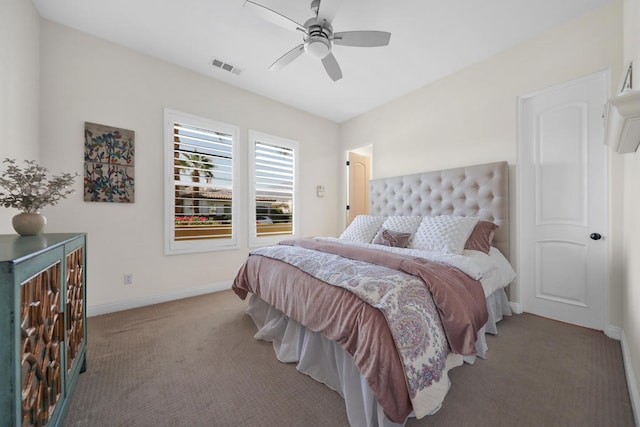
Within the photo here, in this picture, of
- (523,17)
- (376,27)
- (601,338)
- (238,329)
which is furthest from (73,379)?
(523,17)

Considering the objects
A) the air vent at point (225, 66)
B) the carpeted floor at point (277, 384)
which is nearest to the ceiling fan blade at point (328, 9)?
the air vent at point (225, 66)

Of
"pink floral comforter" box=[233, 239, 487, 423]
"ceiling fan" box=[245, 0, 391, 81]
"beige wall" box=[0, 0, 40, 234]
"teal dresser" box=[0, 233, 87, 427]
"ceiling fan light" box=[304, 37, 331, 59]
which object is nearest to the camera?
"teal dresser" box=[0, 233, 87, 427]

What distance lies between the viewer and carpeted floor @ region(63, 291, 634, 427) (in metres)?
1.32

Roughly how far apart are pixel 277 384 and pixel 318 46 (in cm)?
252

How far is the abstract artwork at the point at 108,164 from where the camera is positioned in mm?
2551

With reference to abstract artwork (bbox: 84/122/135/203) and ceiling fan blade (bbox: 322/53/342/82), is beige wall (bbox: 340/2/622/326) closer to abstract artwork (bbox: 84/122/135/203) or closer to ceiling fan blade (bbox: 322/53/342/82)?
ceiling fan blade (bbox: 322/53/342/82)

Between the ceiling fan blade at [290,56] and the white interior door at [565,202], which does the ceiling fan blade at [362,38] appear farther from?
the white interior door at [565,202]

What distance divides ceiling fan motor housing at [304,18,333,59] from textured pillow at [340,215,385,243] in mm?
1953

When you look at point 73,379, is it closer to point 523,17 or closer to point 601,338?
point 601,338

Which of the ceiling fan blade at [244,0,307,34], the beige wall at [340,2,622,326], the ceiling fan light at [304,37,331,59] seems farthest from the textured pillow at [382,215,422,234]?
the ceiling fan blade at [244,0,307,34]

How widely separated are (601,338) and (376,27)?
3.29 meters

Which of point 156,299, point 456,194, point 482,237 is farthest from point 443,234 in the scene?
point 156,299

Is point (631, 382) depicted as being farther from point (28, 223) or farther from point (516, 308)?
point (28, 223)

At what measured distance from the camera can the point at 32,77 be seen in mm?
2195
